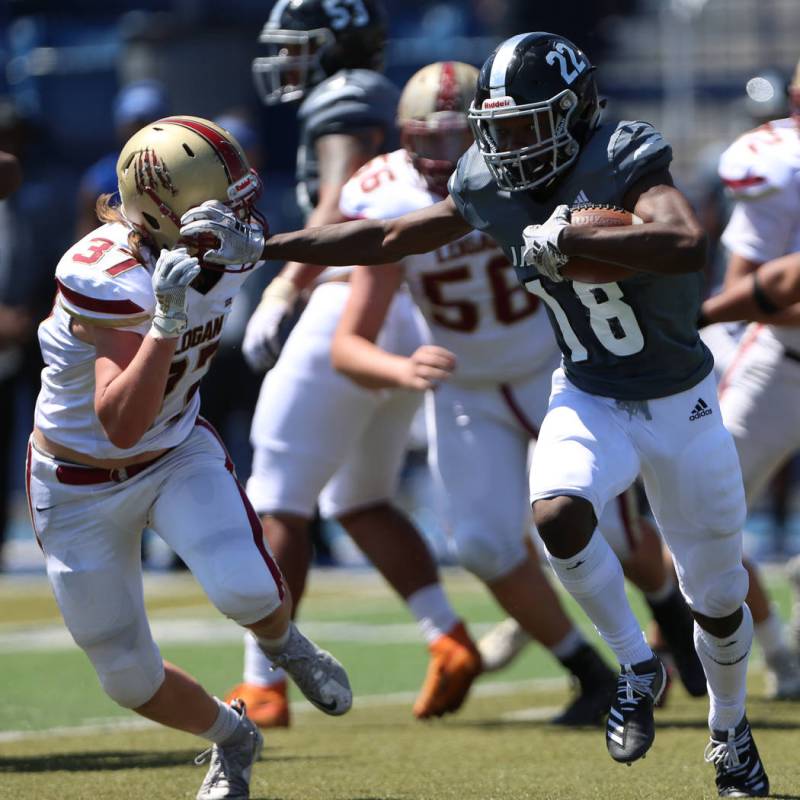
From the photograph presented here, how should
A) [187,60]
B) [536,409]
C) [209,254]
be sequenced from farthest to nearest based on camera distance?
1. [187,60]
2. [536,409]
3. [209,254]

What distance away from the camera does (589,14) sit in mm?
14148

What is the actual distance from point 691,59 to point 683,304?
41.5 ft

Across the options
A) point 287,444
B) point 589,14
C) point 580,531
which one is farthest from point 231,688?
point 589,14

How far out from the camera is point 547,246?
140 inches

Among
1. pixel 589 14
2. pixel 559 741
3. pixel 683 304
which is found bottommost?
pixel 589 14

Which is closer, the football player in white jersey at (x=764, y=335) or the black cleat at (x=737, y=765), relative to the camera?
the black cleat at (x=737, y=765)

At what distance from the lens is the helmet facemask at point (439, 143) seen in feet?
16.9

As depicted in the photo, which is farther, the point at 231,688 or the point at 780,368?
the point at 231,688

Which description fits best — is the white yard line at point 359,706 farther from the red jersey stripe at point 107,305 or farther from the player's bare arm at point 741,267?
the red jersey stripe at point 107,305

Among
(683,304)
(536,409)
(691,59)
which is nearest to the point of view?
(683,304)

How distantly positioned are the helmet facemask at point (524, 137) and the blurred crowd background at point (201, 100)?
194 inches

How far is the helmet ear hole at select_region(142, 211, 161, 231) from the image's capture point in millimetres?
3872

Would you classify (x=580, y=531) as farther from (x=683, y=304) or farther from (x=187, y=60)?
(x=187, y=60)

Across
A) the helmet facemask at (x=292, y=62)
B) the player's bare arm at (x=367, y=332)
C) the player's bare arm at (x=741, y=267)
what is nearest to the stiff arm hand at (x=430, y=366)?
the player's bare arm at (x=367, y=332)
